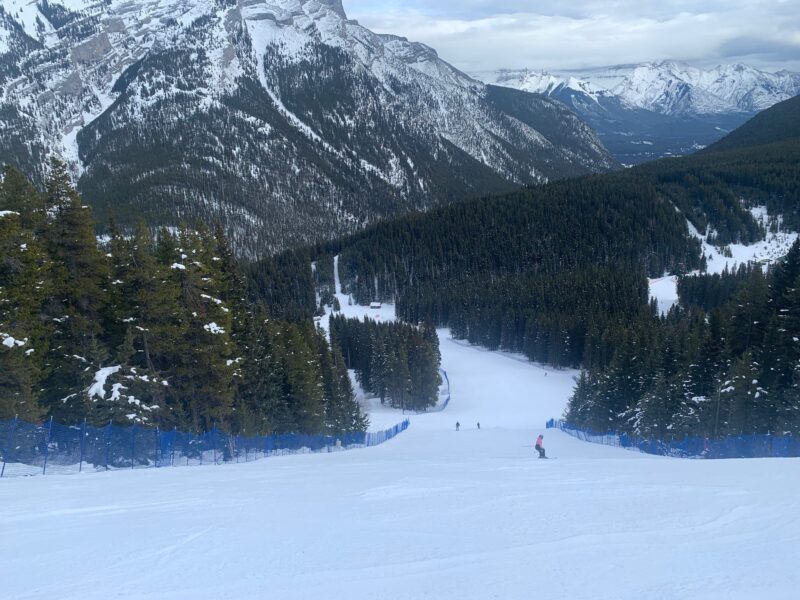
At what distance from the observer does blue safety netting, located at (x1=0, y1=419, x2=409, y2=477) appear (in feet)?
60.4

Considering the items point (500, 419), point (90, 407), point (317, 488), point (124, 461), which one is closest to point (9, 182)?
point (90, 407)

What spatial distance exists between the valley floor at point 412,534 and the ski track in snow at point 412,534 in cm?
4

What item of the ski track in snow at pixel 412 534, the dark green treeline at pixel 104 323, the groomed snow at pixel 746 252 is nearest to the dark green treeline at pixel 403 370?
the dark green treeline at pixel 104 323

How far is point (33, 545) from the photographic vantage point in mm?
9906

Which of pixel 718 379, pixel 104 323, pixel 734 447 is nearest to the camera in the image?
pixel 104 323

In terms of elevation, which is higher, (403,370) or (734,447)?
(734,447)

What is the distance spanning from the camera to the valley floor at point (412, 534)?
25.6ft

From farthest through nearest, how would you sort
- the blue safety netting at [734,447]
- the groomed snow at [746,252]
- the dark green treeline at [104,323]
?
the groomed snow at [746,252]
the blue safety netting at [734,447]
the dark green treeline at [104,323]

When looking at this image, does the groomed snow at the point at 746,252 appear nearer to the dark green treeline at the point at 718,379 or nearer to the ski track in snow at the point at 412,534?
the dark green treeline at the point at 718,379

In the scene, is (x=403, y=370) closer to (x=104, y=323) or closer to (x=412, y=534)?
(x=104, y=323)

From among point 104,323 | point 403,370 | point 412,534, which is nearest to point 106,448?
point 104,323

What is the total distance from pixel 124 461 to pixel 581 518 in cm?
1708

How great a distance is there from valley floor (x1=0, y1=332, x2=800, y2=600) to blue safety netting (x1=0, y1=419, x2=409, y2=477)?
2662mm

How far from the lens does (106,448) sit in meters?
20.8
